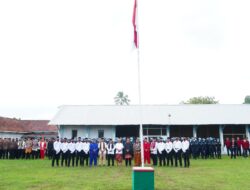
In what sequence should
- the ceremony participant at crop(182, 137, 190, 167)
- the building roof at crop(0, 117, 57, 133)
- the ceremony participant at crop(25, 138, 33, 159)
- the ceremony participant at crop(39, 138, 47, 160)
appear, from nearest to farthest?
the ceremony participant at crop(182, 137, 190, 167) < the ceremony participant at crop(25, 138, 33, 159) < the ceremony participant at crop(39, 138, 47, 160) < the building roof at crop(0, 117, 57, 133)

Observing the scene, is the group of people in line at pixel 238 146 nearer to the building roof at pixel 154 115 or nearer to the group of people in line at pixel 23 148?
the building roof at pixel 154 115

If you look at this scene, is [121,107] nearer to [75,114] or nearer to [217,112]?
[75,114]

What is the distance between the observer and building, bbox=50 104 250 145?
1039 inches

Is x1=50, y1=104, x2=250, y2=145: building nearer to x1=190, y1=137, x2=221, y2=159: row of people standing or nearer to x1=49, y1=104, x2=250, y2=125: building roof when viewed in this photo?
x1=49, y1=104, x2=250, y2=125: building roof

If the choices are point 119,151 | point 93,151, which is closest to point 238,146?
point 119,151

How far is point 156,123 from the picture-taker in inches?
1020

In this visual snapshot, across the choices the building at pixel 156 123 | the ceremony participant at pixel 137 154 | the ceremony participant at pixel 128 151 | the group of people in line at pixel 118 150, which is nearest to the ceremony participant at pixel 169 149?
the group of people in line at pixel 118 150

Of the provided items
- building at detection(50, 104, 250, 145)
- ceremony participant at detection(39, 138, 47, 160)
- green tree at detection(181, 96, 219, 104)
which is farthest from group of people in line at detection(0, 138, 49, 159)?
green tree at detection(181, 96, 219, 104)

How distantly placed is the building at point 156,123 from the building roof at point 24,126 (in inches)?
532

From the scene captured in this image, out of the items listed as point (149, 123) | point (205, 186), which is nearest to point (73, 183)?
point (205, 186)

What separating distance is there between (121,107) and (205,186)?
21317 mm

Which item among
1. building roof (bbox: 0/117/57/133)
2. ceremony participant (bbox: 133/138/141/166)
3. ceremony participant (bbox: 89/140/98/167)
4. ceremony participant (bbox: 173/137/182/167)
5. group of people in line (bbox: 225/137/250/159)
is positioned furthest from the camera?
building roof (bbox: 0/117/57/133)

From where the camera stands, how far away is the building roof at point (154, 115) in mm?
26516

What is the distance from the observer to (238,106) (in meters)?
31.0
